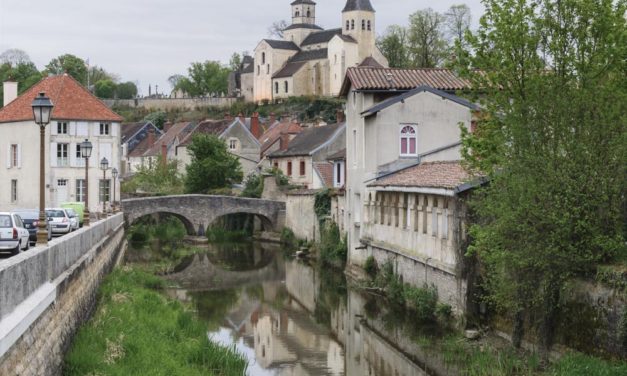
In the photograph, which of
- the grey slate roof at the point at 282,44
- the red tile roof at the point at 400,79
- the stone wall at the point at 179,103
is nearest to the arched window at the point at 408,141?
the red tile roof at the point at 400,79

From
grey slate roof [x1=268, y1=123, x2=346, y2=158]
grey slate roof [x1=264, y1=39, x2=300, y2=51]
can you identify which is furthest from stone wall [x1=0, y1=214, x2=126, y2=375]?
grey slate roof [x1=264, y1=39, x2=300, y2=51]

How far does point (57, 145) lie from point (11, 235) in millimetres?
31016

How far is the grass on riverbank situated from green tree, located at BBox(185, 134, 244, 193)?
39.1 metres

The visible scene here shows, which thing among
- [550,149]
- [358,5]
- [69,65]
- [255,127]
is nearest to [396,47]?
[358,5]

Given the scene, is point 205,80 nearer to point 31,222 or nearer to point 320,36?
point 320,36

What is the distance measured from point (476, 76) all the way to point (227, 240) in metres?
42.3

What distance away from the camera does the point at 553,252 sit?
706 inches

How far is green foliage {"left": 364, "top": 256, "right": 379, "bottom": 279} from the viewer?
34438mm

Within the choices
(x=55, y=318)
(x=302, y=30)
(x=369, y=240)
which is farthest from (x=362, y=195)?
(x=302, y=30)

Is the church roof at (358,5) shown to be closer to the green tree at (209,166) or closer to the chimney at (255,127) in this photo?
the chimney at (255,127)

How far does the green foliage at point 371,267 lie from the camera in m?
34.4

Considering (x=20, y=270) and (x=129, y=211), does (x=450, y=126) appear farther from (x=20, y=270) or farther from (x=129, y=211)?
(x=129, y=211)

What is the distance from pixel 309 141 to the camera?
65.4 m

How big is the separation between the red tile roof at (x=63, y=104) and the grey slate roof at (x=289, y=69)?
7024cm
